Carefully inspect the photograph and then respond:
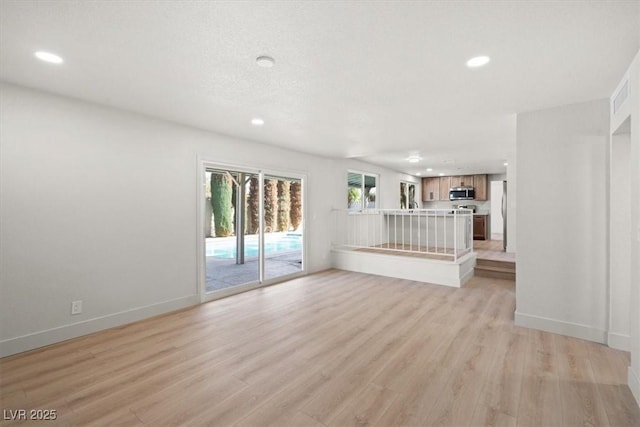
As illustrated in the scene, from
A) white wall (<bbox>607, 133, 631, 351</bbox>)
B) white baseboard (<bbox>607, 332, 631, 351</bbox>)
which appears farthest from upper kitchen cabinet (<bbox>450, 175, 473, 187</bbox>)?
white baseboard (<bbox>607, 332, 631, 351</bbox>)

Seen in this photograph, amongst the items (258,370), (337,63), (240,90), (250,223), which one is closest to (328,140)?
(250,223)

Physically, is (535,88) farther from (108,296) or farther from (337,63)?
(108,296)

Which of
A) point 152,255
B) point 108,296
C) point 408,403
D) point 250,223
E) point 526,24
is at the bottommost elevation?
point 408,403

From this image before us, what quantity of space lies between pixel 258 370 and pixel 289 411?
1.89 feet

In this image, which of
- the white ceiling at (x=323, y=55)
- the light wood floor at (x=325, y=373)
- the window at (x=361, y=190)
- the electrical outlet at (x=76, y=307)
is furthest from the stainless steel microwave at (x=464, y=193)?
the electrical outlet at (x=76, y=307)

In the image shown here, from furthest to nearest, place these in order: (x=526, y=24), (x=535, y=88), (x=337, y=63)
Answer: (x=535, y=88) < (x=337, y=63) < (x=526, y=24)

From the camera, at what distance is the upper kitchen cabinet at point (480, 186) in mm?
9531

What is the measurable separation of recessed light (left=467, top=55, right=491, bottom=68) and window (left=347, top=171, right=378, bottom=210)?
16.1ft

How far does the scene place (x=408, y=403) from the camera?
1948 millimetres

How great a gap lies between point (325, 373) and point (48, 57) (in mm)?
3216

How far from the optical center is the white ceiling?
5.44 ft

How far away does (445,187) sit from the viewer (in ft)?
34.0

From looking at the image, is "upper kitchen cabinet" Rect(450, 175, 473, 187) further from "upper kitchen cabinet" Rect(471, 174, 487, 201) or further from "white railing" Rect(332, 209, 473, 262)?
"white railing" Rect(332, 209, 473, 262)

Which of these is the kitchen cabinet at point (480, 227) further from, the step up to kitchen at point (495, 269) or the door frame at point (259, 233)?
the door frame at point (259, 233)
